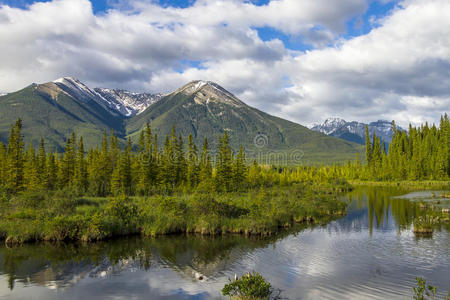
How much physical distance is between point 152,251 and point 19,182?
154ft

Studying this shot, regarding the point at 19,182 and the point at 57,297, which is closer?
the point at 57,297

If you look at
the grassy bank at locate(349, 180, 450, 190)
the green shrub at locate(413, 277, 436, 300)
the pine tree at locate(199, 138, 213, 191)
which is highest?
the pine tree at locate(199, 138, 213, 191)

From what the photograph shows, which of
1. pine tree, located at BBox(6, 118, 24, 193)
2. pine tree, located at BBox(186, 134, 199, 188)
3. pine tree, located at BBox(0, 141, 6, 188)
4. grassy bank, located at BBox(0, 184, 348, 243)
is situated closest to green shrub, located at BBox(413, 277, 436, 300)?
grassy bank, located at BBox(0, 184, 348, 243)

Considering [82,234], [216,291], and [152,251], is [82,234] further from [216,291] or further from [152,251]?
[216,291]

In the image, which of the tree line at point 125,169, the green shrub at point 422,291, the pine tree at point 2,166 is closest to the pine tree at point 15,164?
the tree line at point 125,169

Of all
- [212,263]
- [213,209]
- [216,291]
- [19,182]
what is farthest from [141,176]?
[216,291]

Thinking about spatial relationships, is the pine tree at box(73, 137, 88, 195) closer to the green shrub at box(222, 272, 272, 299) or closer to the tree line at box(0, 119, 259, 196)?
the tree line at box(0, 119, 259, 196)

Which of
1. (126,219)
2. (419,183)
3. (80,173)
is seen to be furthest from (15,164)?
(419,183)

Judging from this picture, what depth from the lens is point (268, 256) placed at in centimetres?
Result: 2309

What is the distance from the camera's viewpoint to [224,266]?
68.9 ft

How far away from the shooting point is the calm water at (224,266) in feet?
55.1

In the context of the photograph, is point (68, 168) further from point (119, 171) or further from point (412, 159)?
point (412, 159)

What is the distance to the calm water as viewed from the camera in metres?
16.8

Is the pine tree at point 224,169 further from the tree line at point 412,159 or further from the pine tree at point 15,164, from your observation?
the tree line at point 412,159
